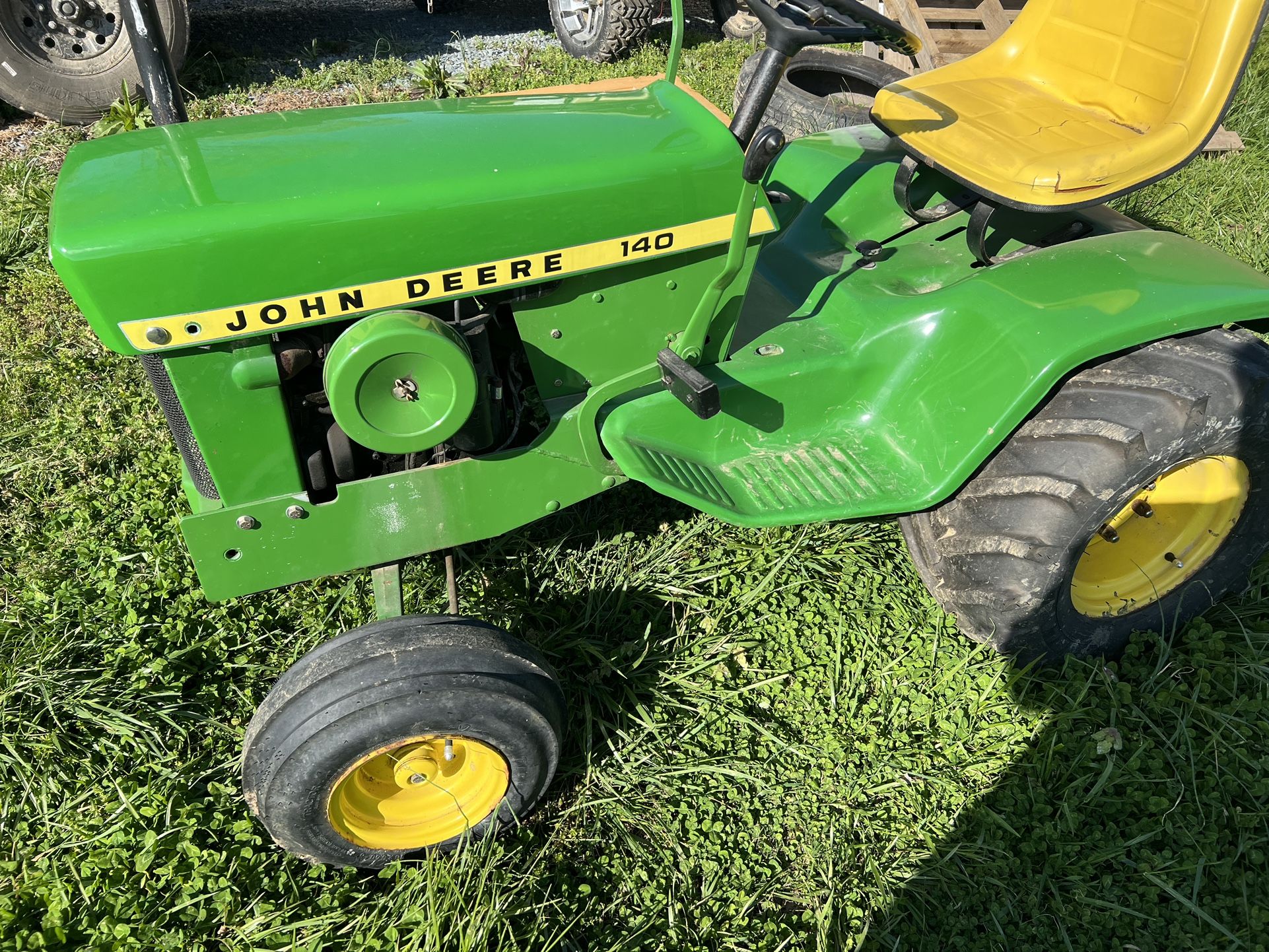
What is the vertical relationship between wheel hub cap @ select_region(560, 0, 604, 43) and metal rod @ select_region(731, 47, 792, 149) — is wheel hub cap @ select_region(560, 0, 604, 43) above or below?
below

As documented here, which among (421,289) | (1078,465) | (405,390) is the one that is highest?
(421,289)

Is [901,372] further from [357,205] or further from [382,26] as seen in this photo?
[382,26]

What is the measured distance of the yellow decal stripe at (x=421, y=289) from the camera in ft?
5.47

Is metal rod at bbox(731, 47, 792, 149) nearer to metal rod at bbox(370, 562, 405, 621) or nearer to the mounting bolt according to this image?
the mounting bolt

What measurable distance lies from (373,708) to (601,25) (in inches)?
206

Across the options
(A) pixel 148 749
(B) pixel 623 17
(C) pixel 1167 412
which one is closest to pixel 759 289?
(C) pixel 1167 412

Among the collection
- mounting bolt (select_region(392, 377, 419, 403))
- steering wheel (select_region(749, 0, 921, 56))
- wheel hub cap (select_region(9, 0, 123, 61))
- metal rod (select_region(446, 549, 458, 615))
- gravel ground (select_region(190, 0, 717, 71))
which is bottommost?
gravel ground (select_region(190, 0, 717, 71))

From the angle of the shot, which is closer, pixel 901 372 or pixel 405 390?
pixel 405 390

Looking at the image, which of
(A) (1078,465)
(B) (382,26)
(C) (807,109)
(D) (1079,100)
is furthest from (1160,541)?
(B) (382,26)

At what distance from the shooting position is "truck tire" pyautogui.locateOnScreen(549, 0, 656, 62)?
5668mm

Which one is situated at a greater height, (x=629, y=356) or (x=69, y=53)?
(x=629, y=356)

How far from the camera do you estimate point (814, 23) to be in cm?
184

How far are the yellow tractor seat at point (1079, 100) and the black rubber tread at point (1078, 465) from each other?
1.59 ft

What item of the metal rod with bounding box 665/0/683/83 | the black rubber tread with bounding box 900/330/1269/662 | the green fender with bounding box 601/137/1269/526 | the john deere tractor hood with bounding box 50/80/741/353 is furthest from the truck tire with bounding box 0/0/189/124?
the black rubber tread with bounding box 900/330/1269/662
